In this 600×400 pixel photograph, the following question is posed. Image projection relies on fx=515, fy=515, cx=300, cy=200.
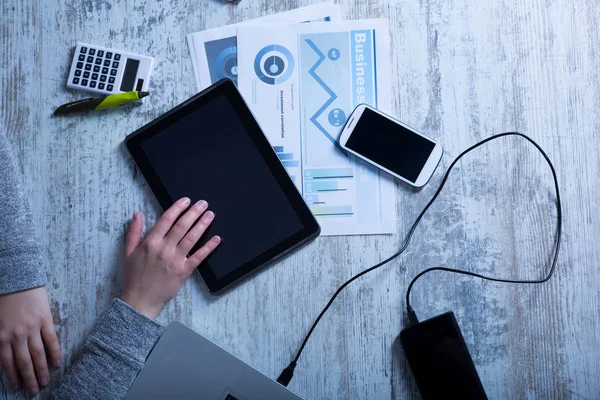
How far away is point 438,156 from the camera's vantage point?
78 cm

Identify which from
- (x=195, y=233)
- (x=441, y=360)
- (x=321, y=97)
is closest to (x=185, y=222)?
(x=195, y=233)

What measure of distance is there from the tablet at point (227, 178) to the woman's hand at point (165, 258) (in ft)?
0.05

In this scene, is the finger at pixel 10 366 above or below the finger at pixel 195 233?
below

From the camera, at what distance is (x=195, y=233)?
2.53ft

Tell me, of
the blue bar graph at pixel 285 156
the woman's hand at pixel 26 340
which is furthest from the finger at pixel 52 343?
the blue bar graph at pixel 285 156

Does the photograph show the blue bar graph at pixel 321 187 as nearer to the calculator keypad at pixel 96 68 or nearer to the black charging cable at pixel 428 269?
the black charging cable at pixel 428 269

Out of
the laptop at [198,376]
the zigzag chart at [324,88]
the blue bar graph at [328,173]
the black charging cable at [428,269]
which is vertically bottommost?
the laptop at [198,376]

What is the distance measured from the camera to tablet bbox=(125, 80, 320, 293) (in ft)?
2.53

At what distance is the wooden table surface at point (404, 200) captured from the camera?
0.77 meters

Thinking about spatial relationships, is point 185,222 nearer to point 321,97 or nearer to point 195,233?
point 195,233

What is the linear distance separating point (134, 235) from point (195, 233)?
0.10 metres

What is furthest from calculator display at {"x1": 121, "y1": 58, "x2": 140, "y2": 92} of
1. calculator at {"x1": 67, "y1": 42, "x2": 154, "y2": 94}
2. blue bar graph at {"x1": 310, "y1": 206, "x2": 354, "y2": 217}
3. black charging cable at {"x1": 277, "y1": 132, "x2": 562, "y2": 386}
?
black charging cable at {"x1": 277, "y1": 132, "x2": 562, "y2": 386}

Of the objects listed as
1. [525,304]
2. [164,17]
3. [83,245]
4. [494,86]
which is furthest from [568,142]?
[83,245]

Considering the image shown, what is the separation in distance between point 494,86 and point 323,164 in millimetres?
292
